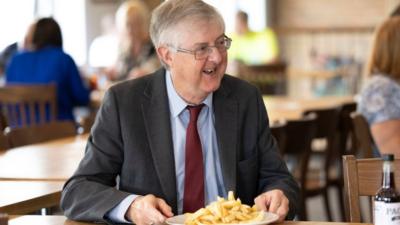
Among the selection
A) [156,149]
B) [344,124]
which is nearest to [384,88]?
[344,124]

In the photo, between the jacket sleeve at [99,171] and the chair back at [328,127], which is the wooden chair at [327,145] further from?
the jacket sleeve at [99,171]

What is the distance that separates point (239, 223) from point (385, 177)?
1.11 ft

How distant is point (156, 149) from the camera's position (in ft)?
8.90

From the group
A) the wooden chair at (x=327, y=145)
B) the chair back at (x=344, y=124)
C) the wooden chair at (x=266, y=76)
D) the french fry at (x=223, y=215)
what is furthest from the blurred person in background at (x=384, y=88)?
the wooden chair at (x=266, y=76)

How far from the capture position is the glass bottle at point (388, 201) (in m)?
2.10

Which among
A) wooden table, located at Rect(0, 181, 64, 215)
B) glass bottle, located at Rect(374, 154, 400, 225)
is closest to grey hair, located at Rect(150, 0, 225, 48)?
wooden table, located at Rect(0, 181, 64, 215)

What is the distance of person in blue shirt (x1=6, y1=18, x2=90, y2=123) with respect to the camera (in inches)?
256

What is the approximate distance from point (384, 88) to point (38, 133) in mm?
1679

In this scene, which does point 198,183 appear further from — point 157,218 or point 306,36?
point 306,36

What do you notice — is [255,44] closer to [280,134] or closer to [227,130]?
[280,134]

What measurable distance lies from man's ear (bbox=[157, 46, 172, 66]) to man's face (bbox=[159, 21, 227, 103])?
0.01 meters

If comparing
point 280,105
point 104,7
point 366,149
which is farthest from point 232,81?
point 104,7

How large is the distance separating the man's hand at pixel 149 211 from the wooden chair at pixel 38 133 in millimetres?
2225

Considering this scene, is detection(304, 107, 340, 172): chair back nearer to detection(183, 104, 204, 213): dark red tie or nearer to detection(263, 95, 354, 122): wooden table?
detection(263, 95, 354, 122): wooden table
